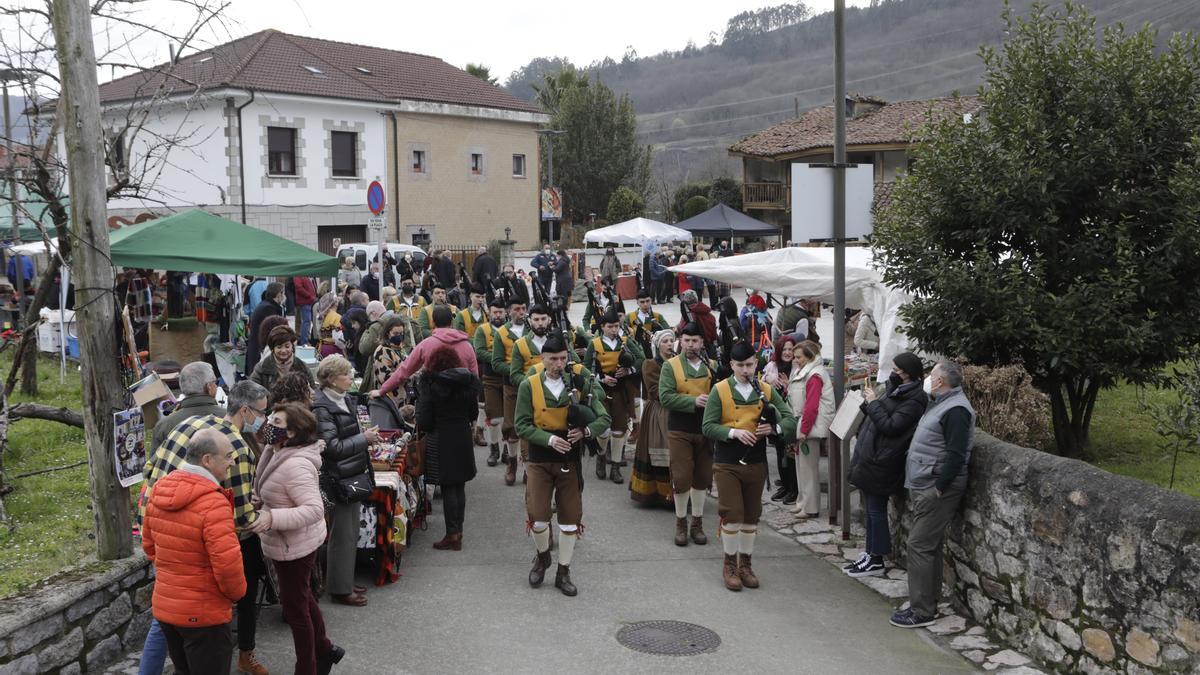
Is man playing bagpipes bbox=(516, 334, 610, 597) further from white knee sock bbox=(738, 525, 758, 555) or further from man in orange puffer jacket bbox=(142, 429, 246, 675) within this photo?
man in orange puffer jacket bbox=(142, 429, 246, 675)

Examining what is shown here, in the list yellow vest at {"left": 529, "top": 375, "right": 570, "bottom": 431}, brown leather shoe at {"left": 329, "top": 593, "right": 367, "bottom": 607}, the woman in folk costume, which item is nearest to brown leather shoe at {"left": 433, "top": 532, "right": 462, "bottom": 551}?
brown leather shoe at {"left": 329, "top": 593, "right": 367, "bottom": 607}

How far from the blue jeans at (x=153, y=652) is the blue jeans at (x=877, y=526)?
5.13 m

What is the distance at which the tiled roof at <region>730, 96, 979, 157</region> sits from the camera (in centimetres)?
4069

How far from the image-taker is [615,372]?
37.4ft

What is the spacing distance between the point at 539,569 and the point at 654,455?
7.87ft

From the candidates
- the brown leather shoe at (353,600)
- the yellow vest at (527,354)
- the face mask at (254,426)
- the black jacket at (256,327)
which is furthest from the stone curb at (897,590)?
the black jacket at (256,327)

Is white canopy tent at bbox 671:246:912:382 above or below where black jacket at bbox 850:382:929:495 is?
above

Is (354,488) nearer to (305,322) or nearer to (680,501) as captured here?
(680,501)

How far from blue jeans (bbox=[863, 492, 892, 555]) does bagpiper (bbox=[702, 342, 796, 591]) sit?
0.85 metres

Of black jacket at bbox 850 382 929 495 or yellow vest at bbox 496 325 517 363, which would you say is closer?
black jacket at bbox 850 382 929 495

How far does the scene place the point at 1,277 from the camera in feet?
93.5

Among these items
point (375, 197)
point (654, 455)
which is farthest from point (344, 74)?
point (654, 455)

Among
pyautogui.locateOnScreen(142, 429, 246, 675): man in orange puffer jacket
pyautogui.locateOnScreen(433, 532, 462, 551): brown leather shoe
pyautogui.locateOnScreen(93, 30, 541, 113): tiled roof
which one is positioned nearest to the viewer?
pyautogui.locateOnScreen(142, 429, 246, 675): man in orange puffer jacket

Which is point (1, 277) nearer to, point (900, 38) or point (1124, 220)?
point (1124, 220)
